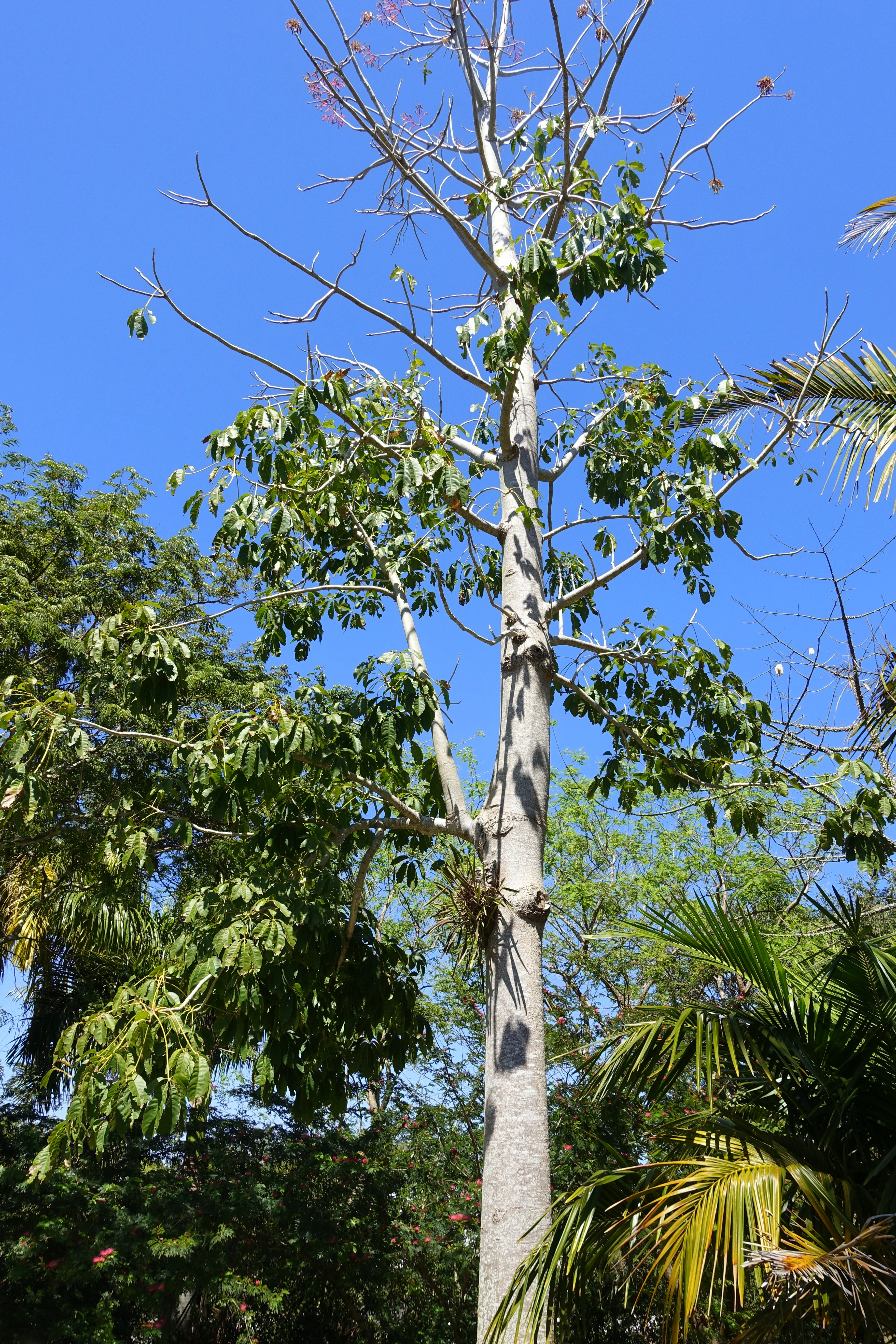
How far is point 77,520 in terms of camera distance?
1091 centimetres

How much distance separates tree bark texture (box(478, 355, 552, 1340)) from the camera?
370cm

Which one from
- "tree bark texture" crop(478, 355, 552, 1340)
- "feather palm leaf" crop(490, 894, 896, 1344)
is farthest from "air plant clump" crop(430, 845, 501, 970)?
"feather palm leaf" crop(490, 894, 896, 1344)

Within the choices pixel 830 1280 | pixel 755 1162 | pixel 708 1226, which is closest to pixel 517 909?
pixel 755 1162

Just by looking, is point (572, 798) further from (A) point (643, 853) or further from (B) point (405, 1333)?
(B) point (405, 1333)

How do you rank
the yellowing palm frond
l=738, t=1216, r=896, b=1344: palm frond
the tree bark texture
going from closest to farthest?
l=738, t=1216, r=896, b=1344: palm frond
the yellowing palm frond
the tree bark texture

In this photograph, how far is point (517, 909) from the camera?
4289 millimetres

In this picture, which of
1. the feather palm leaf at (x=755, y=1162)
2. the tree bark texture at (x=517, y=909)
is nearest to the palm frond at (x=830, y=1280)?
the feather palm leaf at (x=755, y=1162)

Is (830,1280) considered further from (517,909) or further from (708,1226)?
(517,909)

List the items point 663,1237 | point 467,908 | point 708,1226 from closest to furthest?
1. point 708,1226
2. point 663,1237
3. point 467,908

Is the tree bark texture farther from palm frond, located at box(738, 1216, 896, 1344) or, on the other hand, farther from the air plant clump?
palm frond, located at box(738, 1216, 896, 1344)

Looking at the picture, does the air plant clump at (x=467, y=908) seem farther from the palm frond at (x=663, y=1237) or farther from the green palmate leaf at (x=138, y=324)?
the green palmate leaf at (x=138, y=324)

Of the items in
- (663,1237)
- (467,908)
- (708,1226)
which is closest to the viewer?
(708,1226)

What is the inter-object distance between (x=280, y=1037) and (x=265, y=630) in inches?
100

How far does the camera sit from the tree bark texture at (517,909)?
3695 mm
